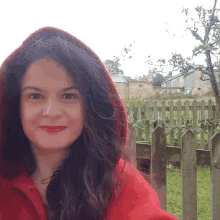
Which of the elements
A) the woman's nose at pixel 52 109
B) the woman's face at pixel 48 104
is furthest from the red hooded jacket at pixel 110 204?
the woman's nose at pixel 52 109

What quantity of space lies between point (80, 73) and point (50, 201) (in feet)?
1.97

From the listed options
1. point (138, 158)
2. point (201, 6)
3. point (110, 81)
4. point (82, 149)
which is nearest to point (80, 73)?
point (110, 81)

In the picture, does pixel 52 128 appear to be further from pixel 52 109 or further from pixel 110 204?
pixel 110 204

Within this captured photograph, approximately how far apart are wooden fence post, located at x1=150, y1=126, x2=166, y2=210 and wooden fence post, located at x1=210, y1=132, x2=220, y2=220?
366 mm

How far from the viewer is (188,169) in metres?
1.53

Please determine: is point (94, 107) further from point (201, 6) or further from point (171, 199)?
point (201, 6)

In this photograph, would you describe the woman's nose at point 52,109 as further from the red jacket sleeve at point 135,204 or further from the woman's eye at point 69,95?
the red jacket sleeve at point 135,204

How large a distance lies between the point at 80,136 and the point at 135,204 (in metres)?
0.40

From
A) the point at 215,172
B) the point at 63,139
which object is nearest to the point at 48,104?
the point at 63,139

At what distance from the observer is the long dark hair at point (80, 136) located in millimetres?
841

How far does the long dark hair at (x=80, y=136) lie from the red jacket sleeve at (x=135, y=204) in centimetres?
5

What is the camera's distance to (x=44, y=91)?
82cm

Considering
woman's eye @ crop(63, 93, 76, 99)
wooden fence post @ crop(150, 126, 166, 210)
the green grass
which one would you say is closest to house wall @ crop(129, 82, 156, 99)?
the green grass

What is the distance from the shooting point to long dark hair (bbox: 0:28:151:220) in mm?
841
